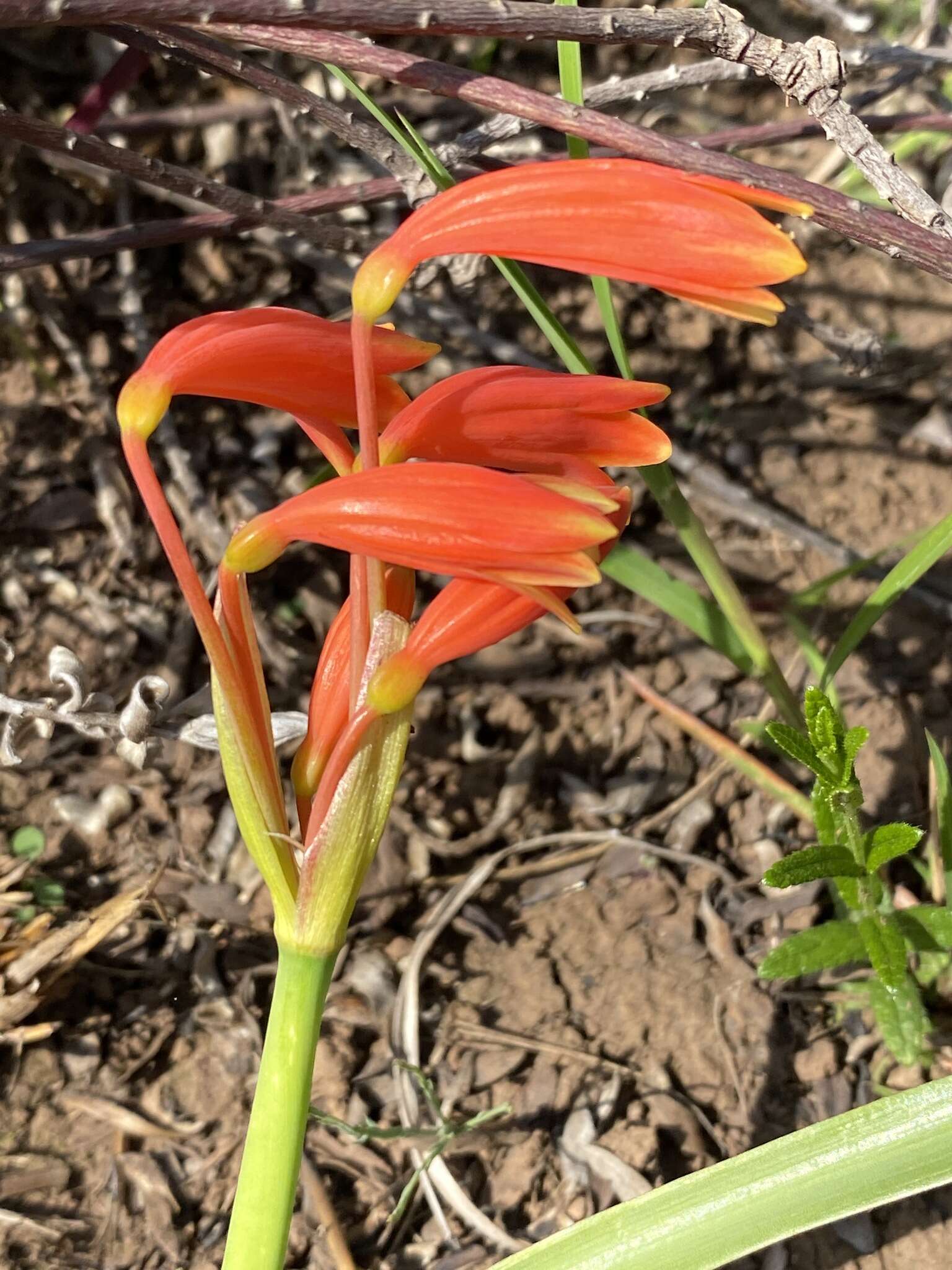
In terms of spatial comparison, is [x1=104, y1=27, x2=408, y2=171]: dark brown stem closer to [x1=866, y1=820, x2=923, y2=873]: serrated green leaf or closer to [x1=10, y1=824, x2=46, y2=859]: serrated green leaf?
[x1=866, y1=820, x2=923, y2=873]: serrated green leaf

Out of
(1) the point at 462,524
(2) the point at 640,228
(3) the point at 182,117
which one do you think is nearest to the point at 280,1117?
(1) the point at 462,524

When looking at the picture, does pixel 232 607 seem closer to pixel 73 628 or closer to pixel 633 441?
pixel 633 441

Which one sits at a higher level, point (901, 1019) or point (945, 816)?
point (945, 816)

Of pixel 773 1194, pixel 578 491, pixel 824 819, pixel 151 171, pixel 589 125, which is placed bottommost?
pixel 773 1194

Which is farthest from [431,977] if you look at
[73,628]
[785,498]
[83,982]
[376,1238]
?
[785,498]

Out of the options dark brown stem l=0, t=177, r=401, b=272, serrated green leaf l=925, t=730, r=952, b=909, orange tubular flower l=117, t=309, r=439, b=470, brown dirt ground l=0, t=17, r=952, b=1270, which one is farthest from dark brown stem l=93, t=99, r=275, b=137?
serrated green leaf l=925, t=730, r=952, b=909

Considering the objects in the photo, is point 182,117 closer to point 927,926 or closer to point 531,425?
point 531,425

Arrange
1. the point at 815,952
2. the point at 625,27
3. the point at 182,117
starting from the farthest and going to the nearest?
1. the point at 182,117
2. the point at 815,952
3. the point at 625,27
